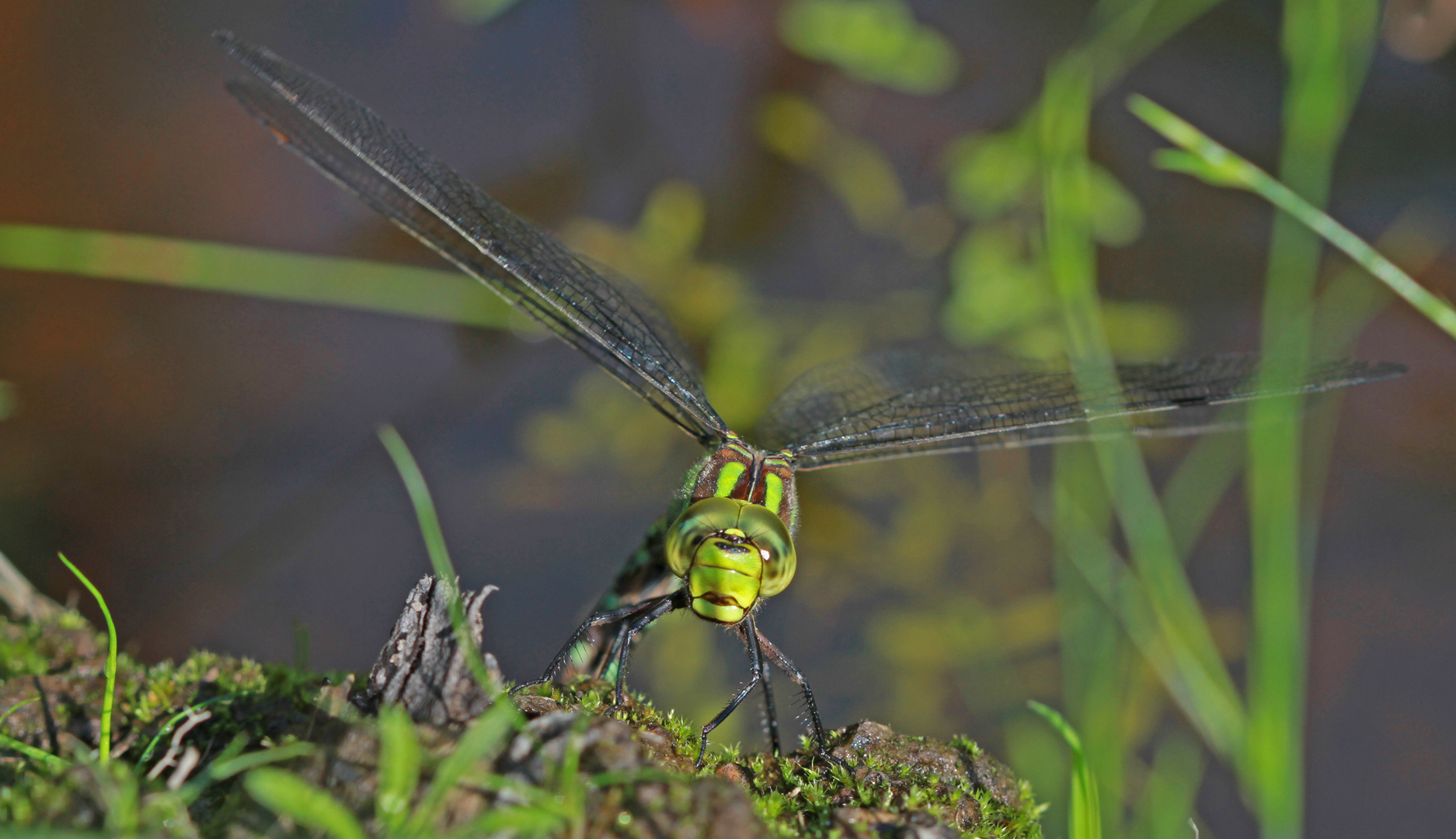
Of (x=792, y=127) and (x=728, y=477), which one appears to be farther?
(x=792, y=127)

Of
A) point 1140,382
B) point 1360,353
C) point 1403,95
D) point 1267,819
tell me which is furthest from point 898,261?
point 1267,819

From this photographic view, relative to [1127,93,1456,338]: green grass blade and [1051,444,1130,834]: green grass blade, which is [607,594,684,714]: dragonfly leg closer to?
[1051,444,1130,834]: green grass blade

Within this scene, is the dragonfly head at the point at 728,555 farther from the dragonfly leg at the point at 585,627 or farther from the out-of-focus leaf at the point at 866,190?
the out-of-focus leaf at the point at 866,190

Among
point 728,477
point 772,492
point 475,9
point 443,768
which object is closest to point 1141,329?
point 772,492

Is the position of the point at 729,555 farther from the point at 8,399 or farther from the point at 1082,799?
the point at 8,399

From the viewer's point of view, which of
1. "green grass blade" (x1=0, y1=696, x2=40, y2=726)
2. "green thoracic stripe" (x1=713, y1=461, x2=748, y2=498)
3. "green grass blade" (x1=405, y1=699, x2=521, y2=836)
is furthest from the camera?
"green thoracic stripe" (x1=713, y1=461, x2=748, y2=498)

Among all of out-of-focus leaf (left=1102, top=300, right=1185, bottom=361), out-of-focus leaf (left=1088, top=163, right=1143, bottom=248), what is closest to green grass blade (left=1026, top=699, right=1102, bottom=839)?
out-of-focus leaf (left=1102, top=300, right=1185, bottom=361)
